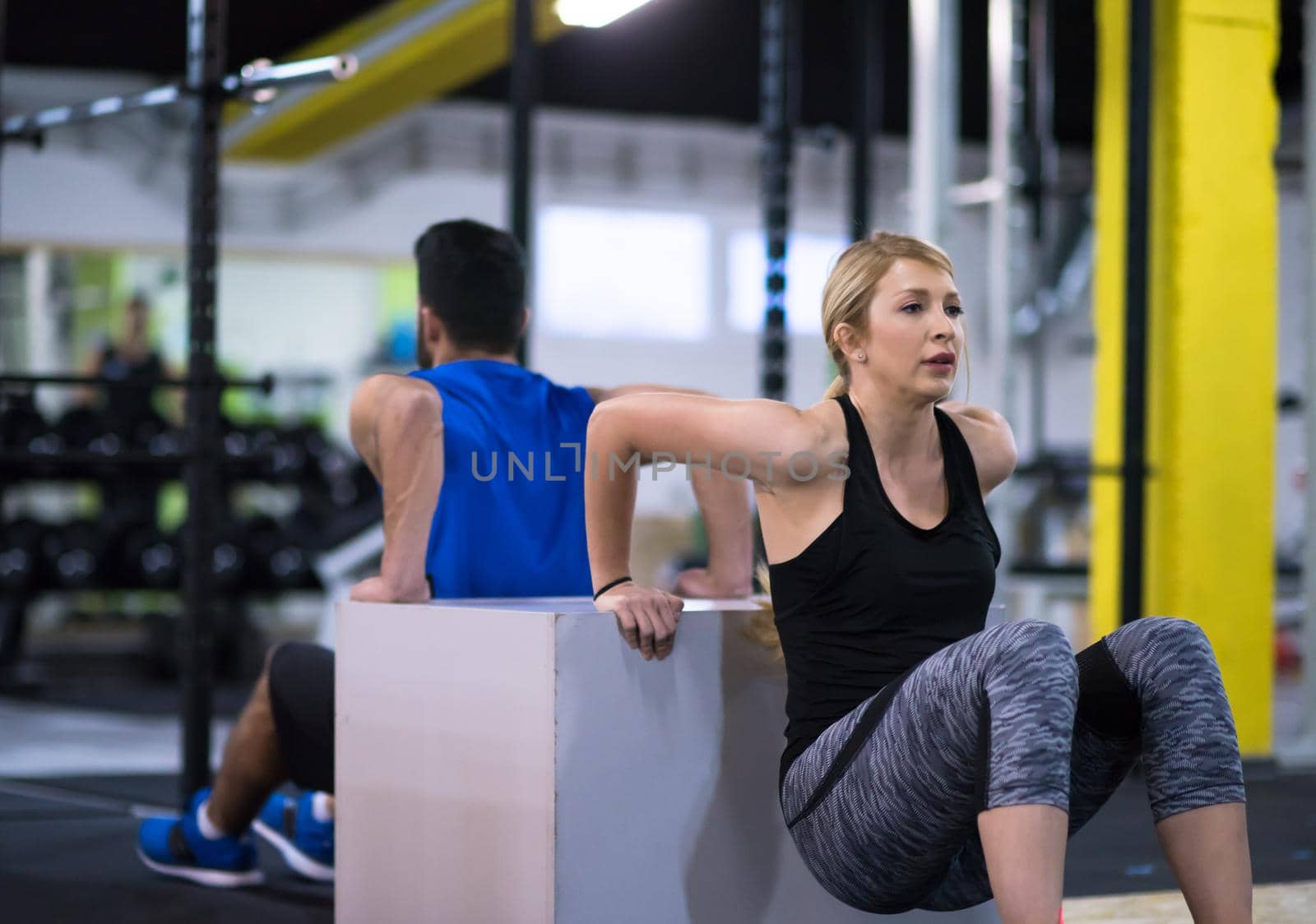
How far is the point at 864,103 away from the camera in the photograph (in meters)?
3.79

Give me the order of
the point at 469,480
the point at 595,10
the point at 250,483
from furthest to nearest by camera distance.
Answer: the point at 250,483 → the point at 595,10 → the point at 469,480

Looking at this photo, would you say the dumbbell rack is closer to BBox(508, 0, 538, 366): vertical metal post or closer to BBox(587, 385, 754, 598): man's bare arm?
BBox(508, 0, 538, 366): vertical metal post

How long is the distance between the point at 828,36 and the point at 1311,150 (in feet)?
14.9

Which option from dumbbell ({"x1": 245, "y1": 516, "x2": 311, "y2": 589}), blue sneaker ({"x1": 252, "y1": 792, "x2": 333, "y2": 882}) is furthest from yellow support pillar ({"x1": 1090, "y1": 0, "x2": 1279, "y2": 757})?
dumbbell ({"x1": 245, "y1": 516, "x2": 311, "y2": 589})

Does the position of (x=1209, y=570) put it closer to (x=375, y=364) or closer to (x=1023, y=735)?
(x=1023, y=735)

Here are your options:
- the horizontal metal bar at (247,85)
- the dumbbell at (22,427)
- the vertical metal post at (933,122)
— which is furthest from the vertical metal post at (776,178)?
the dumbbell at (22,427)

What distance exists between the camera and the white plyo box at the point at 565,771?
5.02 feet

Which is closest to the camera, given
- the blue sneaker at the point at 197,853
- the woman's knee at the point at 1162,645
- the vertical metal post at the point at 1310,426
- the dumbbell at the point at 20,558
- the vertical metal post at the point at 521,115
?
the woman's knee at the point at 1162,645

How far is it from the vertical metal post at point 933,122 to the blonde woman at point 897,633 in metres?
2.54

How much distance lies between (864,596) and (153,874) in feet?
4.79

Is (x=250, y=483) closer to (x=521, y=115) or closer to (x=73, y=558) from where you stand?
(x=73, y=558)

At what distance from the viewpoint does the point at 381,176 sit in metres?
9.41

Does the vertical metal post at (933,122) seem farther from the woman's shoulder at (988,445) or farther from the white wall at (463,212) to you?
the white wall at (463,212)

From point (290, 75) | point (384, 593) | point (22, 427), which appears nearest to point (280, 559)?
point (22, 427)
